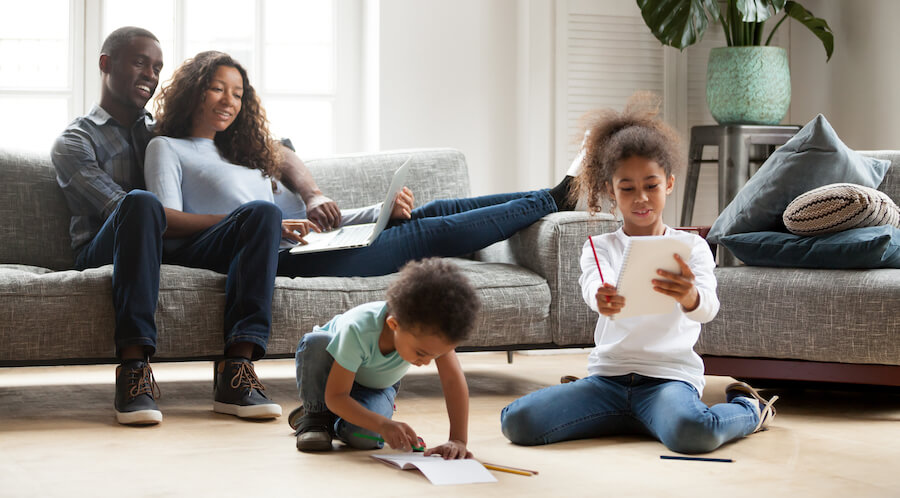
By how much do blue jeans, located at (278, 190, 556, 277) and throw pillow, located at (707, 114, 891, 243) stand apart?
0.51 meters

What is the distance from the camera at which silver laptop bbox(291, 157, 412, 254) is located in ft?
7.60

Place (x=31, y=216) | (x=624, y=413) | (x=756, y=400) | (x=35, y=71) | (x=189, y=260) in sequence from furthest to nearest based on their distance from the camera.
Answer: (x=35, y=71), (x=31, y=216), (x=189, y=260), (x=756, y=400), (x=624, y=413)

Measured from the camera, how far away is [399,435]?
1.55m

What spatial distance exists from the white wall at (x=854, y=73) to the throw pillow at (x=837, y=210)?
54.8 inches

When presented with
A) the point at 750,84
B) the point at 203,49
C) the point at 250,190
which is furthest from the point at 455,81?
the point at 250,190

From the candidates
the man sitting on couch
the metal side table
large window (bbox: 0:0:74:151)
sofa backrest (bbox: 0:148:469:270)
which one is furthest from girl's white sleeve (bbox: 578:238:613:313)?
large window (bbox: 0:0:74:151)

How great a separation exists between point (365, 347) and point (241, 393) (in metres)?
0.58

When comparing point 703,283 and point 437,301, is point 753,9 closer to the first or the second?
point 703,283

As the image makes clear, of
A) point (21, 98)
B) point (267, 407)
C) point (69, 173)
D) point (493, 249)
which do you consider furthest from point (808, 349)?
point (21, 98)

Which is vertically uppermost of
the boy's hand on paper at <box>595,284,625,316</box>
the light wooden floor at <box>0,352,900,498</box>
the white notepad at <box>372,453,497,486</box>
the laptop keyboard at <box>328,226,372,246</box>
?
the laptop keyboard at <box>328,226,372,246</box>

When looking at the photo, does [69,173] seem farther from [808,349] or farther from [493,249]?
[808,349]

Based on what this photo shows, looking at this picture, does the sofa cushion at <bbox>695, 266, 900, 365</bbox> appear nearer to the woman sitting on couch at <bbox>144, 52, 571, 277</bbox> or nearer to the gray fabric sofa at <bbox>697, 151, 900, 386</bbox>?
the gray fabric sofa at <bbox>697, 151, 900, 386</bbox>

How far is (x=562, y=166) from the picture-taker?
3.69 metres

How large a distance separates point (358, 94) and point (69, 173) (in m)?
1.63
